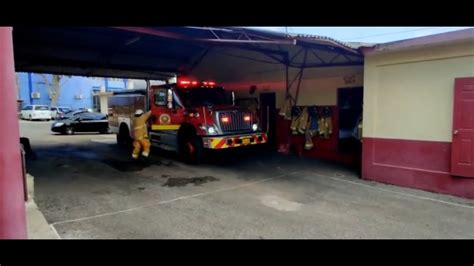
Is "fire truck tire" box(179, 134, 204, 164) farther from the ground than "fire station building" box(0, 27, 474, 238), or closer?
closer

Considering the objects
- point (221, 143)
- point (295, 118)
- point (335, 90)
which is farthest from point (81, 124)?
point (335, 90)

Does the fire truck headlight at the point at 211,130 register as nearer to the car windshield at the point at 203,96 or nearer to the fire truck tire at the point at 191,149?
the fire truck tire at the point at 191,149

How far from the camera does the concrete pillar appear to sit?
2.89 metres

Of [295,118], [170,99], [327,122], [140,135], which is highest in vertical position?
[170,99]

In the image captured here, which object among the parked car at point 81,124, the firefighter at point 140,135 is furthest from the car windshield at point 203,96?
the parked car at point 81,124

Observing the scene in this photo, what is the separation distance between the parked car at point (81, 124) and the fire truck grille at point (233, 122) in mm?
12226

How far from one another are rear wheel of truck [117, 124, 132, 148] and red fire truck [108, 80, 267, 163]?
244 centimetres

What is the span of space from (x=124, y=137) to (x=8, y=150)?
11.4 metres

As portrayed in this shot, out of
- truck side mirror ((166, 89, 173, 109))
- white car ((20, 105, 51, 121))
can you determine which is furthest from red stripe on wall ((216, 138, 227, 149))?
white car ((20, 105, 51, 121))

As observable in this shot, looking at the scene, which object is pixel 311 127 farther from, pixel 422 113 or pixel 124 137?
pixel 124 137

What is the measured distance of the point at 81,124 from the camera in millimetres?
19672

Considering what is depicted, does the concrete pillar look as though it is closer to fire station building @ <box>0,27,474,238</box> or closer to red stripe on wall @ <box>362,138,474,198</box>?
fire station building @ <box>0,27,474,238</box>

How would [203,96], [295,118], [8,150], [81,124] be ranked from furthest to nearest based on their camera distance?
[81,124] < [295,118] < [203,96] < [8,150]

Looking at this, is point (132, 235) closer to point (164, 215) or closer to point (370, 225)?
point (164, 215)
